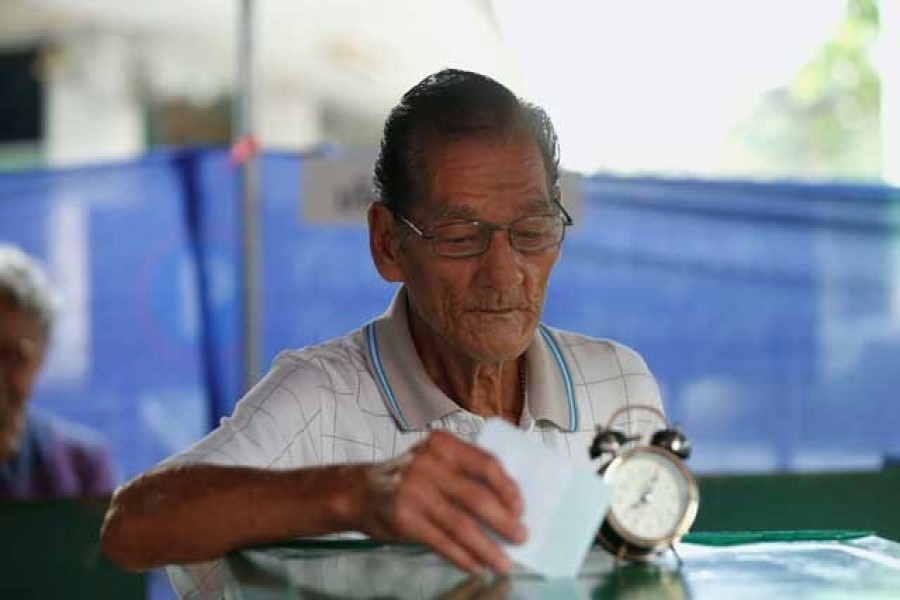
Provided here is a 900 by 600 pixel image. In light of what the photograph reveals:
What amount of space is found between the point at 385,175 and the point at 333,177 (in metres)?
2.00

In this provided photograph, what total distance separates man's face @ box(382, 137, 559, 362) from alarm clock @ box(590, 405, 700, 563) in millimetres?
476

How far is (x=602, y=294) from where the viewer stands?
183 inches

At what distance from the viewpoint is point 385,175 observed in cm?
264

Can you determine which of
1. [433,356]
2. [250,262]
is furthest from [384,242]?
[250,262]

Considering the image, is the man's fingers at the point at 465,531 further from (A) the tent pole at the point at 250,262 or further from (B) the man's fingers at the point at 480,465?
(A) the tent pole at the point at 250,262

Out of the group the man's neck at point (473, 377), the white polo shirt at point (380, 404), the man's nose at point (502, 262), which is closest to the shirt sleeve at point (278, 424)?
the white polo shirt at point (380, 404)

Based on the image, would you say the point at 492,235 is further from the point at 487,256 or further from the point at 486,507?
the point at 486,507

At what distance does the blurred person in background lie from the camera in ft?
15.4

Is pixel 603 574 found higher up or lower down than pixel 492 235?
lower down

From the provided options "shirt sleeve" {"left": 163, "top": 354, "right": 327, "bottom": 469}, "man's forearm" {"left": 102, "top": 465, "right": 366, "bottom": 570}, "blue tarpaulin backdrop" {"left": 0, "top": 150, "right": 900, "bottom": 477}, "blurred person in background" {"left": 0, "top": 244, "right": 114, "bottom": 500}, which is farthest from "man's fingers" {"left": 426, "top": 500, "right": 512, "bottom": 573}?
"blurred person in background" {"left": 0, "top": 244, "right": 114, "bottom": 500}

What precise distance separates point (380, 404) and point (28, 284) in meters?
2.54

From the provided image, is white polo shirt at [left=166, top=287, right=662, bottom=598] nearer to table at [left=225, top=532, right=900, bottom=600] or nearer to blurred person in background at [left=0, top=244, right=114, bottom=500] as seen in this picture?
table at [left=225, top=532, right=900, bottom=600]

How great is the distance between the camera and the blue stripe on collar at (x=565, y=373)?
2623 mm

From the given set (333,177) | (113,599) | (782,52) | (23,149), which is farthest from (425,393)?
(23,149)
